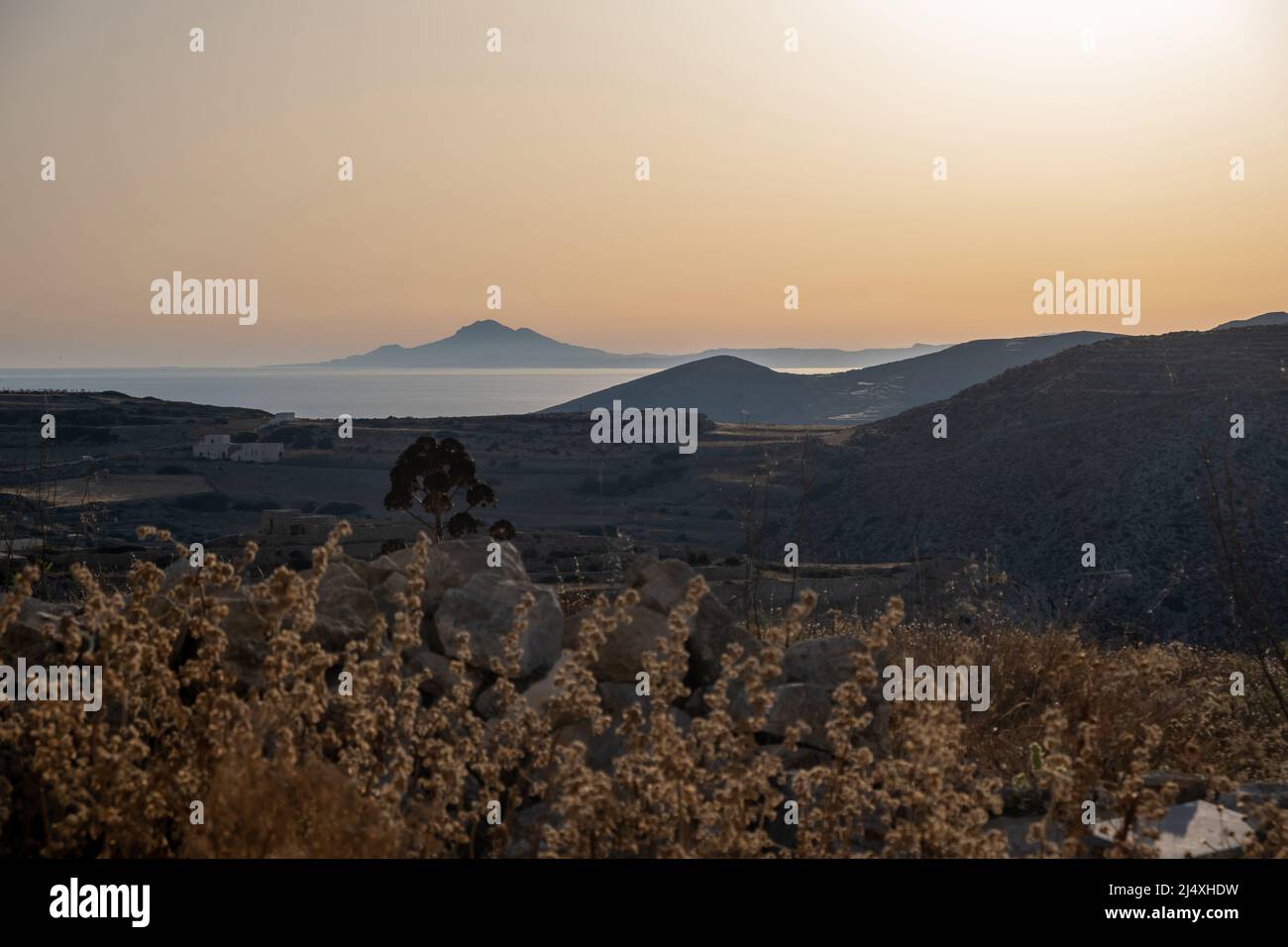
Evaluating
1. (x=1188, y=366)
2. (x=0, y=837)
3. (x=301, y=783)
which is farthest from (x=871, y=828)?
(x=1188, y=366)

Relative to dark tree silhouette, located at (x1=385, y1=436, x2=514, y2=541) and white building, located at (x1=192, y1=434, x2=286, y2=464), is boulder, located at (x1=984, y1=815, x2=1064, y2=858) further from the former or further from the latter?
white building, located at (x1=192, y1=434, x2=286, y2=464)

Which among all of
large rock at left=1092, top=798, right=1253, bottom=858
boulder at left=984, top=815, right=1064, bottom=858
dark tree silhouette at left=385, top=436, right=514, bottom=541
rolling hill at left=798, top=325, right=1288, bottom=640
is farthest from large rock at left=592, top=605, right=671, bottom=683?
rolling hill at left=798, top=325, right=1288, bottom=640

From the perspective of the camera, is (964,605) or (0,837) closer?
(0,837)

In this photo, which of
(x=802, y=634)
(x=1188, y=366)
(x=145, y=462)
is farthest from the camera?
(x=145, y=462)

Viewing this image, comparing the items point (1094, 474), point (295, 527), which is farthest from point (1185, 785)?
point (1094, 474)

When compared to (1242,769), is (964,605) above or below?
above

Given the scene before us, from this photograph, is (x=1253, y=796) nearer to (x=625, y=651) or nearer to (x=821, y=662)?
(x=821, y=662)
